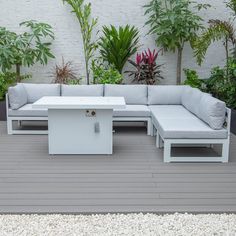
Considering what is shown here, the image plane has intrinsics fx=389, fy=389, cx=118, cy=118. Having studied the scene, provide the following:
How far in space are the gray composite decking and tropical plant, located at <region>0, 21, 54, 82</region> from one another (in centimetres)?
257

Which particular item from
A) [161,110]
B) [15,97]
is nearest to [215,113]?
[161,110]

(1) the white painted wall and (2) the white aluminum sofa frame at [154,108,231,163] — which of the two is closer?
(2) the white aluminum sofa frame at [154,108,231,163]

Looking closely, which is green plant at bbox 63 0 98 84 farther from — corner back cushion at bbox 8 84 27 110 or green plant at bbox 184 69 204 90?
corner back cushion at bbox 8 84 27 110

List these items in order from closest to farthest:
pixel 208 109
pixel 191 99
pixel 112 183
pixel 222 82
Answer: pixel 112 183 < pixel 208 109 < pixel 191 99 < pixel 222 82

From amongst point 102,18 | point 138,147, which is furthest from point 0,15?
point 138,147

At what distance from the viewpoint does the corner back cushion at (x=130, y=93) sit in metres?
6.66

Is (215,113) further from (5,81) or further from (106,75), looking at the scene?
(5,81)

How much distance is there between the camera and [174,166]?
451 centimetres

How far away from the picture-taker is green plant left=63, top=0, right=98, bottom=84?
777 centimetres

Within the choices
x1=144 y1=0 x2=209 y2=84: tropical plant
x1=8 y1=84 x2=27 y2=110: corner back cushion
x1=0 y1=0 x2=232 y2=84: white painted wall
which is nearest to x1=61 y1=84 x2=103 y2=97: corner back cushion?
x1=8 y1=84 x2=27 y2=110: corner back cushion

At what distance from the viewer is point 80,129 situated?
4883mm

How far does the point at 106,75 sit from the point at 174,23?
5.42ft

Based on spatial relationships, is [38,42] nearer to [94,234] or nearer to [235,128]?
[235,128]

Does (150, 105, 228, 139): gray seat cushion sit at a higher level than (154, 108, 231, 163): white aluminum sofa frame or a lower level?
higher
